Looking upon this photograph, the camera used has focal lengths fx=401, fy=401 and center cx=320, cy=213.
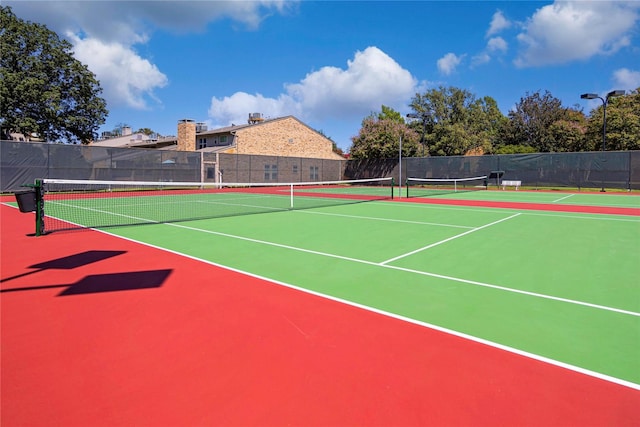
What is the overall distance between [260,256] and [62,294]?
2.83m

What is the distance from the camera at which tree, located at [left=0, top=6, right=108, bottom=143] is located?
31969 mm

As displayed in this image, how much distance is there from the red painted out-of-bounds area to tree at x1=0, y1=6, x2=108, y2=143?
3531 cm

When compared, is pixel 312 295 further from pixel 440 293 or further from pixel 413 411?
pixel 413 411

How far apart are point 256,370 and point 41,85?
3924 centimetres

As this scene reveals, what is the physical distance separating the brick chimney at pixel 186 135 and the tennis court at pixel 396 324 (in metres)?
34.7

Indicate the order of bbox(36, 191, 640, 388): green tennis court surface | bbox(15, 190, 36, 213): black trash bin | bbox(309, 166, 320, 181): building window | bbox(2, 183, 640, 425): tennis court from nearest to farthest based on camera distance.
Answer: bbox(2, 183, 640, 425): tennis court, bbox(36, 191, 640, 388): green tennis court surface, bbox(15, 190, 36, 213): black trash bin, bbox(309, 166, 320, 181): building window

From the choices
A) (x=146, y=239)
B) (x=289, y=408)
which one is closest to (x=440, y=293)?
(x=289, y=408)

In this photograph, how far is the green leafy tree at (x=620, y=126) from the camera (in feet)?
122

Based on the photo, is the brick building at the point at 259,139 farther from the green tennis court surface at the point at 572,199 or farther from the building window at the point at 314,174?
the green tennis court surface at the point at 572,199

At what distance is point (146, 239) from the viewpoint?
8.32 metres

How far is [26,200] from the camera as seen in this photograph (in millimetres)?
8531

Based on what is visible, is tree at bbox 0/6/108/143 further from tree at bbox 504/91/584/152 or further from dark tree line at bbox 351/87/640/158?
tree at bbox 504/91/584/152

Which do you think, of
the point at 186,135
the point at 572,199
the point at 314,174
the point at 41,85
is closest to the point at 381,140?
the point at 314,174

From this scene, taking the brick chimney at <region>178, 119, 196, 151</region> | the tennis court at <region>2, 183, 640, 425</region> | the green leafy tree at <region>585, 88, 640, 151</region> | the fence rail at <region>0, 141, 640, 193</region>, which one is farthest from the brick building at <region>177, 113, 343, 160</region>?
the tennis court at <region>2, 183, 640, 425</region>
